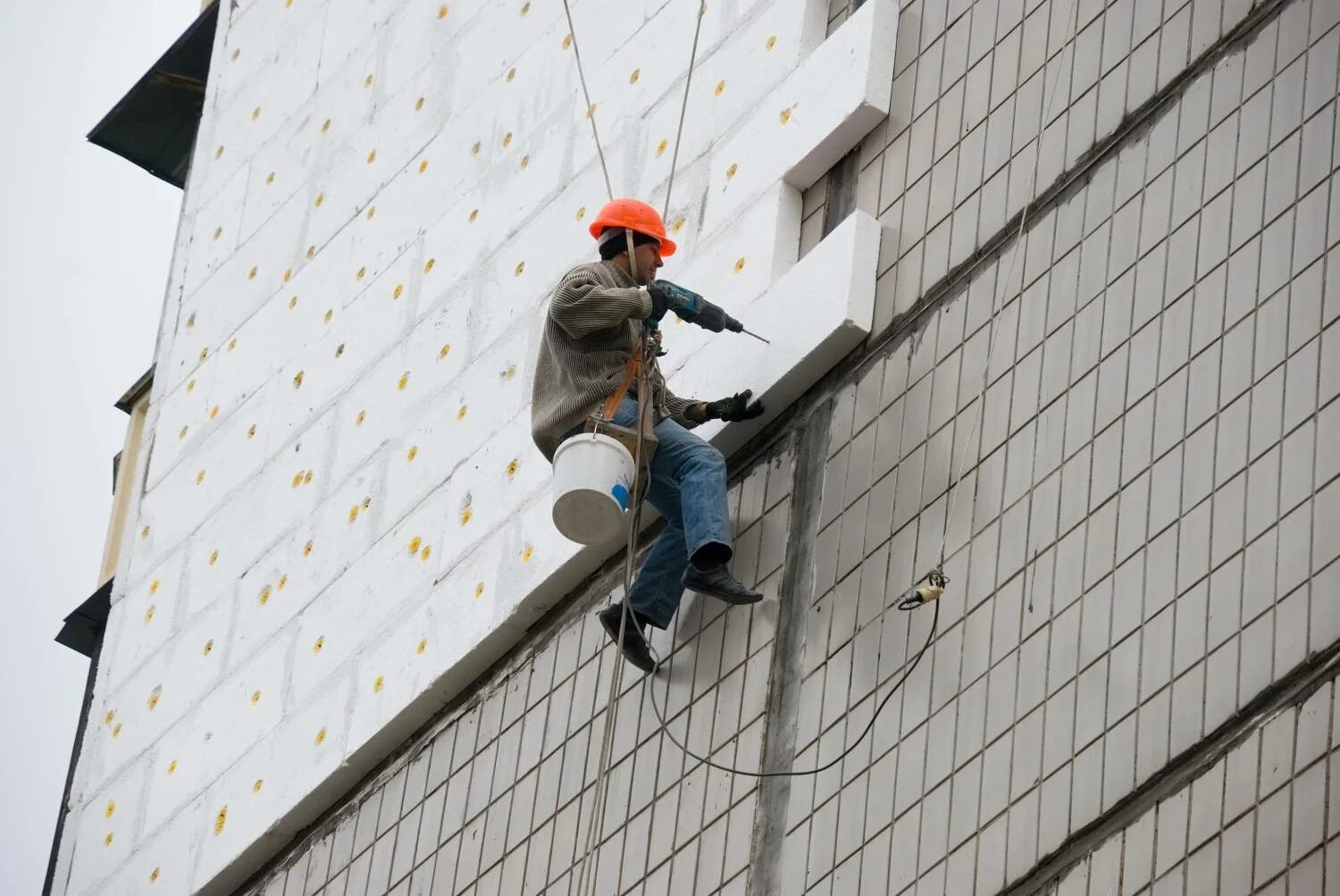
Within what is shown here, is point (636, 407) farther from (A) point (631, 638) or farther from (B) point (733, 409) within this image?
(A) point (631, 638)

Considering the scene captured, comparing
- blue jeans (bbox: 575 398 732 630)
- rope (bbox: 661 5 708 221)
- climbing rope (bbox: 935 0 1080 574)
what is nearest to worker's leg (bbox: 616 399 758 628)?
blue jeans (bbox: 575 398 732 630)

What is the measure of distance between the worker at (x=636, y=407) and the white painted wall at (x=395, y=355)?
44cm

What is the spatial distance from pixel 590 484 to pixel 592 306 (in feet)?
1.98

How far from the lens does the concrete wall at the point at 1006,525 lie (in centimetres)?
642

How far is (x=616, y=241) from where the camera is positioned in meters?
8.14

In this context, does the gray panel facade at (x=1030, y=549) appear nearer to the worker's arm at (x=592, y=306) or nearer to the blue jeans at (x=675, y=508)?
the blue jeans at (x=675, y=508)

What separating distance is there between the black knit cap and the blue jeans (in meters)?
0.54

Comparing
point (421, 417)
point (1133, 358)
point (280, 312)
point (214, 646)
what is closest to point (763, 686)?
Result: point (1133, 358)

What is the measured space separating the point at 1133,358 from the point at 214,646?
16.3 feet

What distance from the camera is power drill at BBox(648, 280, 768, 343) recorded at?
779cm

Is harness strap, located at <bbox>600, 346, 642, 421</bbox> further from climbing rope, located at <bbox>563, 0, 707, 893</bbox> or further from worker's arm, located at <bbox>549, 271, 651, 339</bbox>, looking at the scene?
worker's arm, located at <bbox>549, 271, 651, 339</bbox>

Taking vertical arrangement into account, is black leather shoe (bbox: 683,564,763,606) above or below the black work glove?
below

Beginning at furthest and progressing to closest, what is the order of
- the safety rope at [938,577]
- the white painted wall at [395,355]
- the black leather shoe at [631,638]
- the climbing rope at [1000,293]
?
the white painted wall at [395,355], the black leather shoe at [631,638], the climbing rope at [1000,293], the safety rope at [938,577]

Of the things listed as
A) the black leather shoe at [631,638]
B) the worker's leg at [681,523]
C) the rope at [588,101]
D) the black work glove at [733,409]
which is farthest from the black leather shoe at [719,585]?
the rope at [588,101]
